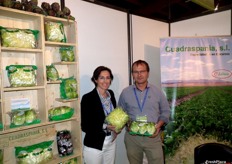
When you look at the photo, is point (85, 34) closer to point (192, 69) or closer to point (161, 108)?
point (161, 108)

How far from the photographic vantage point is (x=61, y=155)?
181cm

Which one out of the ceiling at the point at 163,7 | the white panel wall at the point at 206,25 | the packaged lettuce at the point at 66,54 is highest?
the ceiling at the point at 163,7

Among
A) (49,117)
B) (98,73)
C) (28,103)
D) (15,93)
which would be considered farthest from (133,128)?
(15,93)

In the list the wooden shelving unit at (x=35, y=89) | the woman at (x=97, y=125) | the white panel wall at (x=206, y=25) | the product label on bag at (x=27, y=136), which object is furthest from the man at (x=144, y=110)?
the white panel wall at (x=206, y=25)

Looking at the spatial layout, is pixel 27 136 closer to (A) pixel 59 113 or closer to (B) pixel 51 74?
(A) pixel 59 113

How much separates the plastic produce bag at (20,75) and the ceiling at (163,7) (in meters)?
1.30

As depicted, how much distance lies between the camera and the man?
6.68 feet

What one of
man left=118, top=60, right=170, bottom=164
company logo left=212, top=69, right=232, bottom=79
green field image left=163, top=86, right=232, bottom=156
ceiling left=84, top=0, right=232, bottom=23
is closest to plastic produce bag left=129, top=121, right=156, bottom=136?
man left=118, top=60, right=170, bottom=164

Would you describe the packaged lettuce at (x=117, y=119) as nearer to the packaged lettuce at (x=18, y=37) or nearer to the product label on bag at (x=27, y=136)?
the product label on bag at (x=27, y=136)

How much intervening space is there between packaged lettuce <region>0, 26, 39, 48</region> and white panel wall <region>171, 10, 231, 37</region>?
107 inches

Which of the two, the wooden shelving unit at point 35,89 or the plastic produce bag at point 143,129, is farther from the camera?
the plastic produce bag at point 143,129

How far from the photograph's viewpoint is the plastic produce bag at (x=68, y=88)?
1.77m

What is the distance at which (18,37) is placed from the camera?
149 centimetres

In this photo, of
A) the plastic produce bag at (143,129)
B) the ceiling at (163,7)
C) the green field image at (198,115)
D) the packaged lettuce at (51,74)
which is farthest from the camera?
the ceiling at (163,7)
